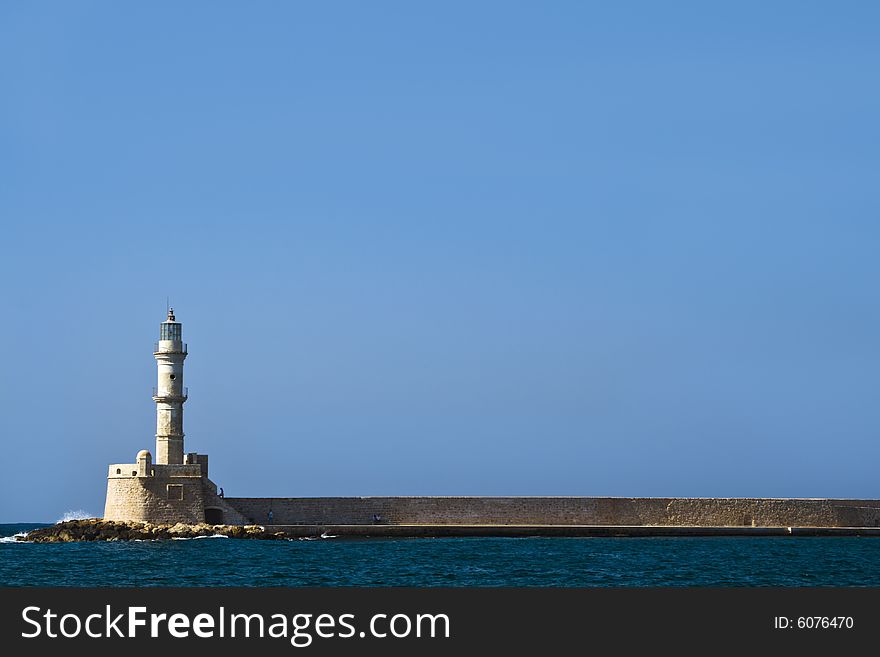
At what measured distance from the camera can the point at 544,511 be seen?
4897 cm

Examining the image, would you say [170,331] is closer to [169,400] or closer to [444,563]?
[169,400]

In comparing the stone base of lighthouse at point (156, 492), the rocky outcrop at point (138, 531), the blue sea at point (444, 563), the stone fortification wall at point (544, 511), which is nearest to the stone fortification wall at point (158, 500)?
the stone base of lighthouse at point (156, 492)

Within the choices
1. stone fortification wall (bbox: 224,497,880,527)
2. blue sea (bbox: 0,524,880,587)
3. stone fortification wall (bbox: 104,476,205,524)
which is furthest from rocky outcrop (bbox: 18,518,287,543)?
stone fortification wall (bbox: 224,497,880,527)

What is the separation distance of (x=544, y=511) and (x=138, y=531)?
1294cm

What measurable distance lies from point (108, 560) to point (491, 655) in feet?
69.2

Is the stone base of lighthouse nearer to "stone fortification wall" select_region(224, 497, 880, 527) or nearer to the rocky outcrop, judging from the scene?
the rocky outcrop

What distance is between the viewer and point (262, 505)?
4809cm

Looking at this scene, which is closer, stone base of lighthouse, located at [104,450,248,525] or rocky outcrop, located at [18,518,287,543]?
rocky outcrop, located at [18,518,287,543]

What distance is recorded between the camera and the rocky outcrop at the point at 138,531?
145ft

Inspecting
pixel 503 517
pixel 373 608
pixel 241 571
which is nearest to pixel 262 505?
pixel 503 517

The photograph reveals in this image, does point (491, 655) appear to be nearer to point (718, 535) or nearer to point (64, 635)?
point (64, 635)

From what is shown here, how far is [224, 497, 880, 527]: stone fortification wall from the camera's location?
48.2 meters

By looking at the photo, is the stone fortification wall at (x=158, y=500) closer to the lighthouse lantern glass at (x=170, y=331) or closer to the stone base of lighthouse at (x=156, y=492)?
the stone base of lighthouse at (x=156, y=492)

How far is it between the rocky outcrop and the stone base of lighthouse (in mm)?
318
